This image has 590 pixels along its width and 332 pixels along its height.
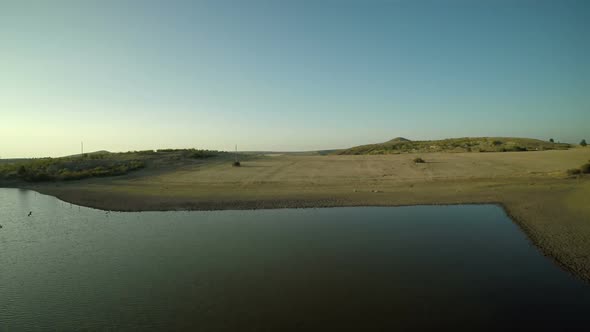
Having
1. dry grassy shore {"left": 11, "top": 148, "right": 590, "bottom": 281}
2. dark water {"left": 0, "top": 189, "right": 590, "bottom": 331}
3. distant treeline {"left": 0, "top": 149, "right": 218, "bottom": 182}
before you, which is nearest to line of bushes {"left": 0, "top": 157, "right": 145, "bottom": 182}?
distant treeline {"left": 0, "top": 149, "right": 218, "bottom": 182}

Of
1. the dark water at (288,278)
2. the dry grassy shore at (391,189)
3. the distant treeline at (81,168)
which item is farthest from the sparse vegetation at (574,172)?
the distant treeline at (81,168)

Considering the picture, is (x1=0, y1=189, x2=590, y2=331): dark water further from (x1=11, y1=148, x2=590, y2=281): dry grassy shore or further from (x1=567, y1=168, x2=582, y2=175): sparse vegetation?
(x1=567, y1=168, x2=582, y2=175): sparse vegetation

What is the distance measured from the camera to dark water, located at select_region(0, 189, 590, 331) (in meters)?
6.93

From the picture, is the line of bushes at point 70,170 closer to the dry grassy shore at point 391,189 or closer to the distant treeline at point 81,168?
the distant treeline at point 81,168

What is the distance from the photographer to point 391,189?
22047 millimetres

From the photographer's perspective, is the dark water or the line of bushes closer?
the dark water

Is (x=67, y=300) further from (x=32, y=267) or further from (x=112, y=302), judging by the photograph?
(x=32, y=267)

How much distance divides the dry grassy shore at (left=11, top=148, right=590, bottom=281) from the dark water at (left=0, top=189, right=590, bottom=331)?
155 centimetres

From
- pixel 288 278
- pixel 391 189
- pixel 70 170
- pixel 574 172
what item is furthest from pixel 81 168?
pixel 574 172

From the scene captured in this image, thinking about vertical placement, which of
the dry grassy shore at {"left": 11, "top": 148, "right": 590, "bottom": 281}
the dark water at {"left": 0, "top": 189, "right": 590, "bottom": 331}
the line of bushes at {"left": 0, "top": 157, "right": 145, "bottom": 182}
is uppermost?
the line of bushes at {"left": 0, "top": 157, "right": 145, "bottom": 182}

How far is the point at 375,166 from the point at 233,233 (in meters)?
22.5

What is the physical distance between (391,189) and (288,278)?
14860mm

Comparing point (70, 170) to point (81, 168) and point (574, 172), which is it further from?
point (574, 172)

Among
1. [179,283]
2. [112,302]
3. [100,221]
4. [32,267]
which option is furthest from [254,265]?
[100,221]
